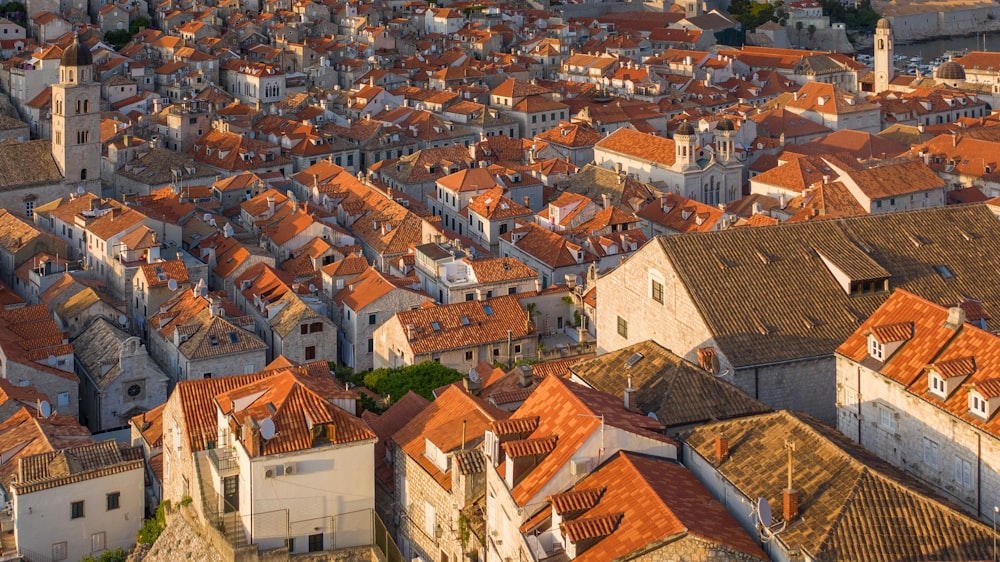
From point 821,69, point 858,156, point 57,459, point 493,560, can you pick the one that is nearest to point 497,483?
point 493,560

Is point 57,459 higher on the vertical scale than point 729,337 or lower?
lower

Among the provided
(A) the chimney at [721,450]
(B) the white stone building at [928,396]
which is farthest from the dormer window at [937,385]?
(A) the chimney at [721,450]

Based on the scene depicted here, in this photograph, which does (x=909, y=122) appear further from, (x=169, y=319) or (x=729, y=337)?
(x=729, y=337)

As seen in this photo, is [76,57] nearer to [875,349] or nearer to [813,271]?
[813,271]

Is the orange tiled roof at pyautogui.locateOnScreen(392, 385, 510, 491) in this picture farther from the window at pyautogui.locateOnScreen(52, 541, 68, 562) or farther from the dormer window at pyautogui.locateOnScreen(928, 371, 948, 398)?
the window at pyautogui.locateOnScreen(52, 541, 68, 562)

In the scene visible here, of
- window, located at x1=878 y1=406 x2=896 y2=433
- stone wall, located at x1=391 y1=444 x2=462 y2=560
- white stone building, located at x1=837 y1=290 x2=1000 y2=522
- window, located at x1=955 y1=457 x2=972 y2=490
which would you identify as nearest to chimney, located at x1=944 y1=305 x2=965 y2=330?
white stone building, located at x1=837 y1=290 x2=1000 y2=522

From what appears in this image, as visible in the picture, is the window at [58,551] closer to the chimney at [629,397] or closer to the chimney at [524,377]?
the chimney at [524,377]
